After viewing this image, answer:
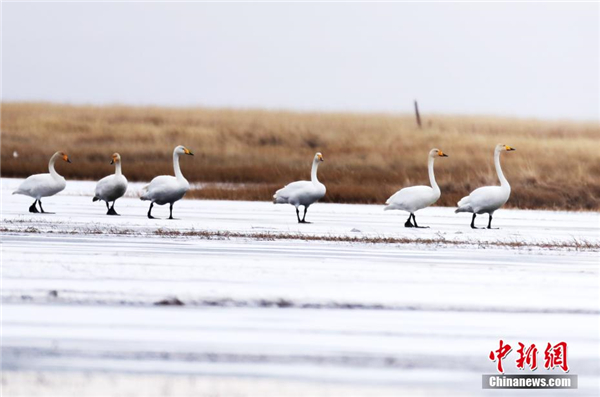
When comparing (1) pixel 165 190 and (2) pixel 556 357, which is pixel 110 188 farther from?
(2) pixel 556 357

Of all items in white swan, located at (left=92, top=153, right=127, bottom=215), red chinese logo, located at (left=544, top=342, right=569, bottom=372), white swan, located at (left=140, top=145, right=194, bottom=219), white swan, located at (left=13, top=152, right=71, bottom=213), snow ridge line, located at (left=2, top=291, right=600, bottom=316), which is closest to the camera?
red chinese logo, located at (left=544, top=342, right=569, bottom=372)

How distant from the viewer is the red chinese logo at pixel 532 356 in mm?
6215

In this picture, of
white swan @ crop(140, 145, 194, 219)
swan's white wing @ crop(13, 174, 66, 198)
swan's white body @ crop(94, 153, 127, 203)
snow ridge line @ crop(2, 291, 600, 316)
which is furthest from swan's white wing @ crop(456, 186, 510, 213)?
snow ridge line @ crop(2, 291, 600, 316)

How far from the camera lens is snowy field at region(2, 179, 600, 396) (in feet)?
19.1

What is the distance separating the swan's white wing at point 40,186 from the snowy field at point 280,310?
3.86 metres

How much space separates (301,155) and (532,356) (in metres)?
34.2

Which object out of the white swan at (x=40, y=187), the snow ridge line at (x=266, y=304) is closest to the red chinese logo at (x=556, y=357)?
the snow ridge line at (x=266, y=304)

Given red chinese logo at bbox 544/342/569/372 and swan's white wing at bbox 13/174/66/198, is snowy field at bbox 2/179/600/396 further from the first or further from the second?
swan's white wing at bbox 13/174/66/198

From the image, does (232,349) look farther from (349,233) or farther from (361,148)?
→ (361,148)

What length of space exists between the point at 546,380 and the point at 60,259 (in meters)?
5.28

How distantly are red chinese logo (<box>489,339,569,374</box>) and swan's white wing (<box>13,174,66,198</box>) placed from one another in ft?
39.2

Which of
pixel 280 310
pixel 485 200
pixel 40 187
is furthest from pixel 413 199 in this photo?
pixel 280 310

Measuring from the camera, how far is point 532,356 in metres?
6.38
